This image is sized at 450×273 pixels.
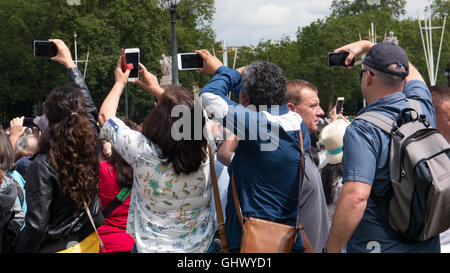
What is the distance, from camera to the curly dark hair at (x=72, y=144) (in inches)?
138

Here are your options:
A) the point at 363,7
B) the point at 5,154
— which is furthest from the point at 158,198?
the point at 363,7

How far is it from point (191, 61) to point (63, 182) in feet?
3.64

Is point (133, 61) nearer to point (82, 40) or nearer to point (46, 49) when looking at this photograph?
point (46, 49)

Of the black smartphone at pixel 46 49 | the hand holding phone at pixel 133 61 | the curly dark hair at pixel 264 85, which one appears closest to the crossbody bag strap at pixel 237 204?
the curly dark hair at pixel 264 85

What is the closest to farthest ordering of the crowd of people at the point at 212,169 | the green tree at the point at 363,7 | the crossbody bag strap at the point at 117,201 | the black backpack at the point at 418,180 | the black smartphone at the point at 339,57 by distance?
the black backpack at the point at 418,180
the crowd of people at the point at 212,169
the black smartphone at the point at 339,57
the crossbody bag strap at the point at 117,201
the green tree at the point at 363,7

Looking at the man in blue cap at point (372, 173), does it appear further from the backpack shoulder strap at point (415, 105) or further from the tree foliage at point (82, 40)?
the tree foliage at point (82, 40)

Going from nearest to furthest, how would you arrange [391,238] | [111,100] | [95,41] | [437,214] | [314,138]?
1. [437,214]
2. [391,238]
3. [111,100]
4. [314,138]
5. [95,41]

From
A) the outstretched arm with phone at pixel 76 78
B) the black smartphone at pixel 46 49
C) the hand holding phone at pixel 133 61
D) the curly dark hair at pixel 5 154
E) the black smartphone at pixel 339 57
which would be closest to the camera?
the black smartphone at pixel 339 57

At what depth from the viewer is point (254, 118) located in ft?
10.4
